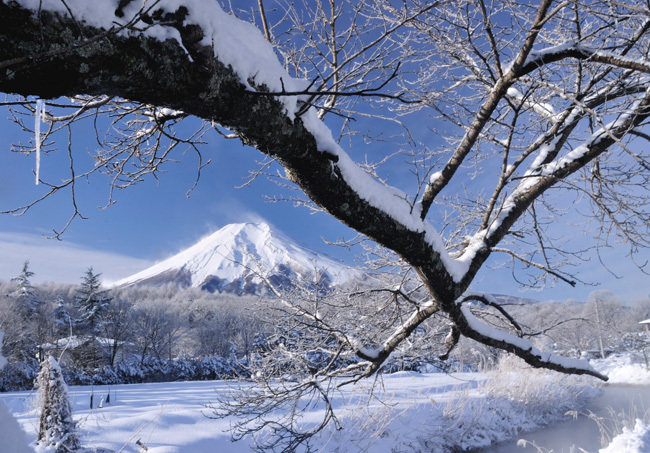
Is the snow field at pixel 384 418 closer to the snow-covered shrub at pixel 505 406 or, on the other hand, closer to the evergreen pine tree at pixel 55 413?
the snow-covered shrub at pixel 505 406

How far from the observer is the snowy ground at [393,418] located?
18.6ft

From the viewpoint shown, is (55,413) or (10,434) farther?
(55,413)

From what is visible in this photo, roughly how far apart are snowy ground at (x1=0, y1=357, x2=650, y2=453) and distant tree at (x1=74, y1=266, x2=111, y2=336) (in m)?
16.6

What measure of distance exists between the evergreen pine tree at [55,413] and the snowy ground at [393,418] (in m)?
0.21

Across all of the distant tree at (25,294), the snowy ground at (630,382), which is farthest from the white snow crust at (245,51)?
the distant tree at (25,294)

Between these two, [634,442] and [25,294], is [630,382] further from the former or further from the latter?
[25,294]

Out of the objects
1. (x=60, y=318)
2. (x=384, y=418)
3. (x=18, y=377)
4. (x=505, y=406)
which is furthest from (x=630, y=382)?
(x=60, y=318)

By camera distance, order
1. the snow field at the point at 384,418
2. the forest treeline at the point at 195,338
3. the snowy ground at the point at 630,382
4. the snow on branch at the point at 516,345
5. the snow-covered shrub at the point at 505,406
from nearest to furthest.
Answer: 1. the snow on branch at the point at 516,345
2. the forest treeline at the point at 195,338
3. the snowy ground at the point at 630,382
4. the snow field at the point at 384,418
5. the snow-covered shrub at the point at 505,406

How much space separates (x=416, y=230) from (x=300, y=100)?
1.13 metres

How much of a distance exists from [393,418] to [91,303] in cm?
2768

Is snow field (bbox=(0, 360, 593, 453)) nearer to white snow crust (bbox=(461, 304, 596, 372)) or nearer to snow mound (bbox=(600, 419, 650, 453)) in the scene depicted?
white snow crust (bbox=(461, 304, 596, 372))

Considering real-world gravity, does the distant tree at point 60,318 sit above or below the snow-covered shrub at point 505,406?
above

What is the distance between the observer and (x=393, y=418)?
201 inches

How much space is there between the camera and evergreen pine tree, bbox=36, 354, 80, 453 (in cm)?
484
